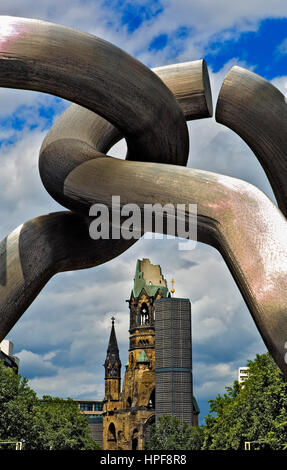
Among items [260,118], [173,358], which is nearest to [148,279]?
[173,358]

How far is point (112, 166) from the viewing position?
570 cm

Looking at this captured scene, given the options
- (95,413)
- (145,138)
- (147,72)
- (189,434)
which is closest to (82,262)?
(145,138)

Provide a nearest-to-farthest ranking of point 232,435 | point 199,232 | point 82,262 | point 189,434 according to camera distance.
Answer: point 199,232 → point 82,262 → point 232,435 → point 189,434

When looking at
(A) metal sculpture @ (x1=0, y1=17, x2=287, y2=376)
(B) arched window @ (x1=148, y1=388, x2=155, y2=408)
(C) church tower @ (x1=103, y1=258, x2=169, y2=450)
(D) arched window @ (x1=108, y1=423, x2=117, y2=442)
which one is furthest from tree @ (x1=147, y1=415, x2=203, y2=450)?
(A) metal sculpture @ (x1=0, y1=17, x2=287, y2=376)

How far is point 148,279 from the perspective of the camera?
410 ft

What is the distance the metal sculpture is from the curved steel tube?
0.07 feet

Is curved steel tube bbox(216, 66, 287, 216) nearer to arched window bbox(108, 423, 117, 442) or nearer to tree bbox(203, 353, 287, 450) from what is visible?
tree bbox(203, 353, 287, 450)

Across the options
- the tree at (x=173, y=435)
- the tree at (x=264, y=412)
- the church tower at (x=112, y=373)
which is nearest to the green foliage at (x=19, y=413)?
the tree at (x=264, y=412)

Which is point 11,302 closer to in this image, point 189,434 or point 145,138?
point 145,138

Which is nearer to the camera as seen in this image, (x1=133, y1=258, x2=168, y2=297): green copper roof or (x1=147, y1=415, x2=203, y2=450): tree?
(x1=147, y1=415, x2=203, y2=450): tree

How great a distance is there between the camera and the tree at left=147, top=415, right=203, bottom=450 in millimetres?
88750

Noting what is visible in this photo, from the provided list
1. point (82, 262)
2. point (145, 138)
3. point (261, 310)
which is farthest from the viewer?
point (82, 262)

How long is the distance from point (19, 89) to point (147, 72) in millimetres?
1055

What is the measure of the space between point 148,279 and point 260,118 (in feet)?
390
